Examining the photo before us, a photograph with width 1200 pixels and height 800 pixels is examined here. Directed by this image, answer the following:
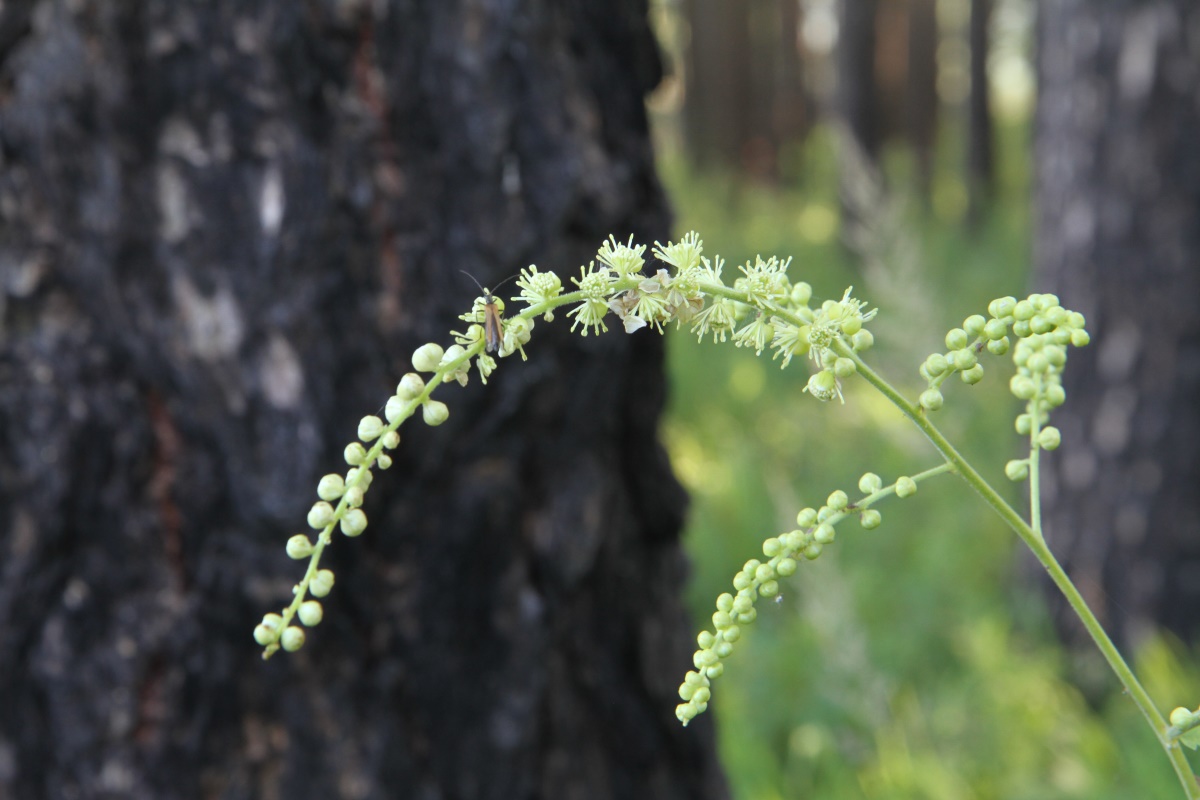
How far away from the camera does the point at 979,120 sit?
27.0 ft

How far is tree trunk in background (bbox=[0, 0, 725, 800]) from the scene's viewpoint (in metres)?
1.24

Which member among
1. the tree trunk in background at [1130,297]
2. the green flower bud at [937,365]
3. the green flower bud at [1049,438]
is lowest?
the green flower bud at [1049,438]

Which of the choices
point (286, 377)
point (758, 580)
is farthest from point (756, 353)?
point (286, 377)

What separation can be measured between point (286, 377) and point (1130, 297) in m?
2.46

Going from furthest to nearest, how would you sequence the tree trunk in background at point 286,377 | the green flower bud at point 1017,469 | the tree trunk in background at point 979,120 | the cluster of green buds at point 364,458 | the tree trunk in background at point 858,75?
1. the tree trunk in background at point 979,120
2. the tree trunk in background at point 858,75
3. the tree trunk in background at point 286,377
4. the green flower bud at point 1017,469
5. the cluster of green buds at point 364,458

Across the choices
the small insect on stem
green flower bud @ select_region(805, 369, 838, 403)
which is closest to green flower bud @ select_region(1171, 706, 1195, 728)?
green flower bud @ select_region(805, 369, 838, 403)

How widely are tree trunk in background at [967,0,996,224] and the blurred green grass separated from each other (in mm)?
3553

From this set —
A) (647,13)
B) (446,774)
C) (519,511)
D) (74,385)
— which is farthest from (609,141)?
(446,774)

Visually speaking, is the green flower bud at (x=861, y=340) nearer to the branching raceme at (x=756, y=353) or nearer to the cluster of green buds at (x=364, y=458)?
the branching raceme at (x=756, y=353)

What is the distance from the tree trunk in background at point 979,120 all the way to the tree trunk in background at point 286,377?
7.38m

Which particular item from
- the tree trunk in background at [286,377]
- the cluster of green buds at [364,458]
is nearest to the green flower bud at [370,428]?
the cluster of green buds at [364,458]

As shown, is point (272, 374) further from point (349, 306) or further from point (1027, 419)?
point (1027, 419)

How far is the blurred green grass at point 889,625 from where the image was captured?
2.28 metres

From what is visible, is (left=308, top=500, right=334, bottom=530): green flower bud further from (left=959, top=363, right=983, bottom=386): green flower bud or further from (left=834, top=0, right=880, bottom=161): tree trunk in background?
(left=834, top=0, right=880, bottom=161): tree trunk in background
